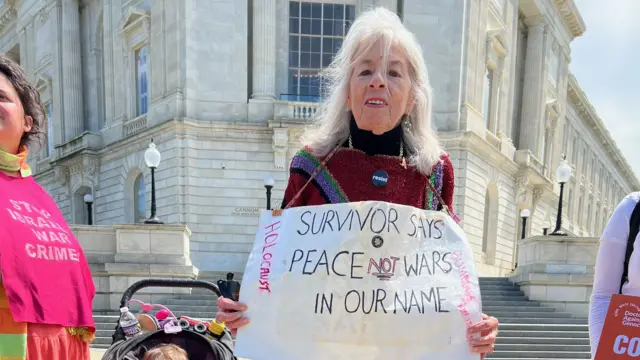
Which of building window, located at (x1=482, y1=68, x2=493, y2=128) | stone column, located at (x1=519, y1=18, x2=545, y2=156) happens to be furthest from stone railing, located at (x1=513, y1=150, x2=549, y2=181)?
building window, located at (x1=482, y1=68, x2=493, y2=128)

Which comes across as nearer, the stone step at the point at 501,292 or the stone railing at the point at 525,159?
the stone step at the point at 501,292

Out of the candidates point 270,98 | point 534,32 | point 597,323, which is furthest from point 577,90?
point 597,323

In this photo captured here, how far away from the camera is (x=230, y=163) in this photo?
60.8 ft

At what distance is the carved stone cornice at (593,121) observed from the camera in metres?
41.6

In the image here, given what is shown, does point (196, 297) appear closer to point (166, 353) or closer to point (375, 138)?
point (166, 353)

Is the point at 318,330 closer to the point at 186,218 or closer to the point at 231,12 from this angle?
the point at 186,218

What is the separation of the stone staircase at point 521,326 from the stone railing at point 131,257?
0.59 meters

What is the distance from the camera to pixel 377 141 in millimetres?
1735

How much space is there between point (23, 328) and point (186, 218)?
16.7 meters

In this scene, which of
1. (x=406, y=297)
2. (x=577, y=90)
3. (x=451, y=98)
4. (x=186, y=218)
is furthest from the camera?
(x=577, y=90)

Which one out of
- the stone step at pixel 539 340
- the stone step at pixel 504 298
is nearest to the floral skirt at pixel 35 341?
the stone step at pixel 539 340

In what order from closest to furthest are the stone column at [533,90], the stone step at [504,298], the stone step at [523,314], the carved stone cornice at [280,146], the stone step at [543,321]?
the stone step at [543,321] < the stone step at [523,314] < the stone step at [504,298] < the carved stone cornice at [280,146] < the stone column at [533,90]

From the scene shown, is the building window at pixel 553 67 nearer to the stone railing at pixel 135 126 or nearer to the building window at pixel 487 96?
the building window at pixel 487 96

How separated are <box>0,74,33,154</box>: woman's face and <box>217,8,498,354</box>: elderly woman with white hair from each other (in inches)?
46.2
